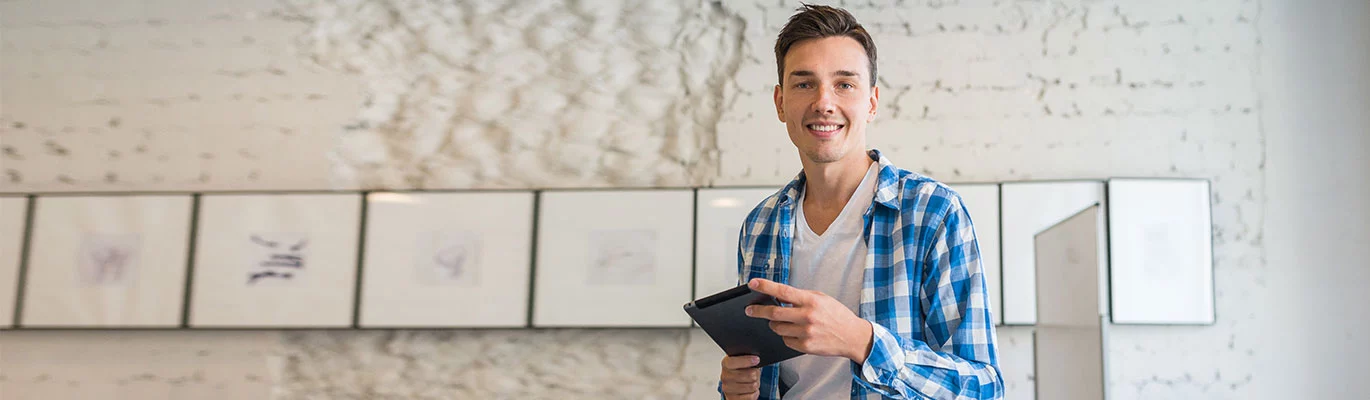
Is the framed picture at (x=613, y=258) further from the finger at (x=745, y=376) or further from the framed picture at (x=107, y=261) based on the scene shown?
the finger at (x=745, y=376)

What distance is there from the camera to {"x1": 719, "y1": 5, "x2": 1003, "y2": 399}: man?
1137 mm

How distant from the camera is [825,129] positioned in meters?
1.38

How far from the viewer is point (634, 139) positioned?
3350 millimetres

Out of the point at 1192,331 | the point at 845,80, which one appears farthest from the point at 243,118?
the point at 1192,331

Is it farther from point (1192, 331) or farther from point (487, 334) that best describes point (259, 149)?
point (1192, 331)

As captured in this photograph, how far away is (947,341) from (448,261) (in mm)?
2435

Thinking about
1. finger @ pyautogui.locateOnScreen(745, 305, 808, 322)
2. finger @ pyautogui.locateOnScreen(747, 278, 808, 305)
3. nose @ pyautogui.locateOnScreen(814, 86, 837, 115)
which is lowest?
finger @ pyautogui.locateOnScreen(745, 305, 808, 322)

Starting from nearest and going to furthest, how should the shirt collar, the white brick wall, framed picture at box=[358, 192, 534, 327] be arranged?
the shirt collar, the white brick wall, framed picture at box=[358, 192, 534, 327]

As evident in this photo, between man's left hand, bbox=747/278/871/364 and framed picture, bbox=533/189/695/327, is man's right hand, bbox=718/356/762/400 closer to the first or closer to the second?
man's left hand, bbox=747/278/871/364

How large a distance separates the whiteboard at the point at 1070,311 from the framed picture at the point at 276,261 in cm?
243

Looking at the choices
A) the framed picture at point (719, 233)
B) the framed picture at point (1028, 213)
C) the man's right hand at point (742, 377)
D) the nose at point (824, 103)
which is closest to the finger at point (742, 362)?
the man's right hand at point (742, 377)

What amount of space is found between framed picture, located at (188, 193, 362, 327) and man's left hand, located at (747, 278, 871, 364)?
2.58 meters

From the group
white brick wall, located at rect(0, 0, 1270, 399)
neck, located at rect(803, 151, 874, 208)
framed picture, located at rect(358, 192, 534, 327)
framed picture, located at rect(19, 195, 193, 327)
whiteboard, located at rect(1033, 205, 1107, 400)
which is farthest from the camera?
framed picture, located at rect(19, 195, 193, 327)

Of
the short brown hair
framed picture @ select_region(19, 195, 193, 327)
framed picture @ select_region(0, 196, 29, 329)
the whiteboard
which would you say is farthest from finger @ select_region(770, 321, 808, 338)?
framed picture @ select_region(0, 196, 29, 329)
